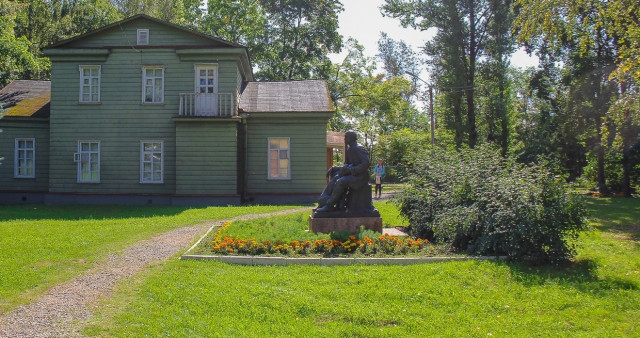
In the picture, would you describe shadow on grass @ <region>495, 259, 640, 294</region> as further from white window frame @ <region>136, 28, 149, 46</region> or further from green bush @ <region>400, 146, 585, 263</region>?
white window frame @ <region>136, 28, 149, 46</region>

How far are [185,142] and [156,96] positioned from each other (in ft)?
9.17

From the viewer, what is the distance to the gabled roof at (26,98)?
78.2 feet

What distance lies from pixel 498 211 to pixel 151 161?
17.3m

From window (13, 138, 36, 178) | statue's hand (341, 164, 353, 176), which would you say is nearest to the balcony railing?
window (13, 138, 36, 178)

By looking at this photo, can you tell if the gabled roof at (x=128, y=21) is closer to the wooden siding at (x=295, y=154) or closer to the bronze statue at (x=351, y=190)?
the wooden siding at (x=295, y=154)

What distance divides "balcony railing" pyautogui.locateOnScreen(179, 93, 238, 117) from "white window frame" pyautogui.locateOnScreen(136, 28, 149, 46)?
10.3 ft

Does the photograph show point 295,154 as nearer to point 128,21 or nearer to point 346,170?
point 128,21

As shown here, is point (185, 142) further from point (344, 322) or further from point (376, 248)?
point (344, 322)

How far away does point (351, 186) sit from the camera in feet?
39.4

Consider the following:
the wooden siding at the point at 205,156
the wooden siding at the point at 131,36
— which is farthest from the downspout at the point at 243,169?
the wooden siding at the point at 131,36

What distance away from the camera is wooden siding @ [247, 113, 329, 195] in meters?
22.8

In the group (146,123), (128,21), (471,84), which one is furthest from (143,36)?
(471,84)

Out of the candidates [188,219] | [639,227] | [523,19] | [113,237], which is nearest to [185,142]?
[188,219]

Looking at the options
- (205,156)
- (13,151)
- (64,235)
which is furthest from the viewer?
(13,151)
